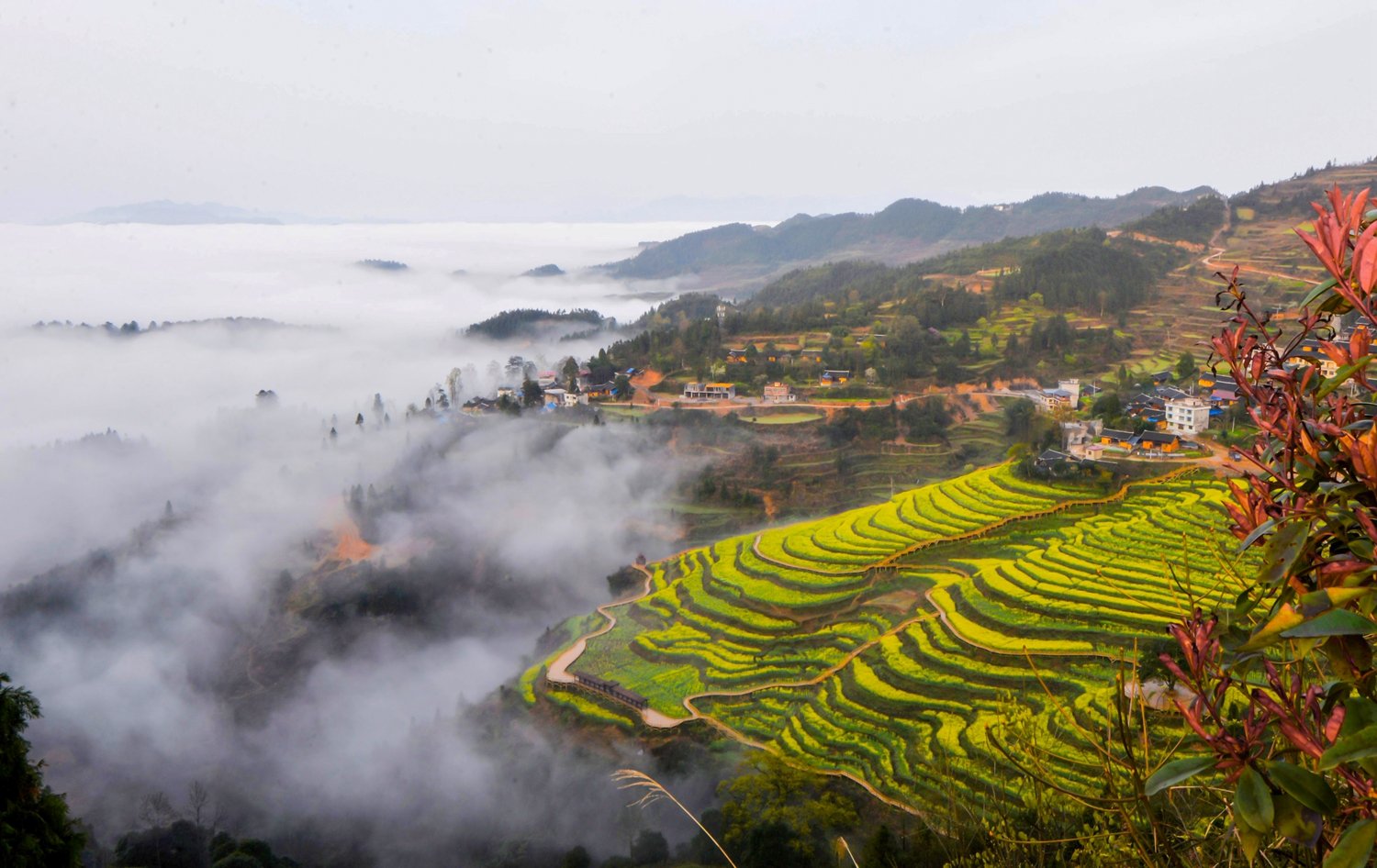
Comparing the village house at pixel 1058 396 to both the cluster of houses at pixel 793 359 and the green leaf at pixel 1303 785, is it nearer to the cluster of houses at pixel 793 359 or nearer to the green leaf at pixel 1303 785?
the cluster of houses at pixel 793 359

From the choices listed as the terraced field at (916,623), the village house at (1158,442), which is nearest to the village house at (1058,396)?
the village house at (1158,442)

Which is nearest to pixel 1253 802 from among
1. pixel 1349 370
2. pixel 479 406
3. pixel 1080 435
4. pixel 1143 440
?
pixel 1349 370

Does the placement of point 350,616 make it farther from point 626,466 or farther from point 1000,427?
point 1000,427

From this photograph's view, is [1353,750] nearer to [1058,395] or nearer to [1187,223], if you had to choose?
[1058,395]

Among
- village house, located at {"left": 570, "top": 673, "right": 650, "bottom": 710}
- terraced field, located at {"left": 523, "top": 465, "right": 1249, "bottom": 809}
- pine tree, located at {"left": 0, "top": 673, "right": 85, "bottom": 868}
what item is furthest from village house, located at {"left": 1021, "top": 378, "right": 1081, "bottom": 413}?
pine tree, located at {"left": 0, "top": 673, "right": 85, "bottom": 868}

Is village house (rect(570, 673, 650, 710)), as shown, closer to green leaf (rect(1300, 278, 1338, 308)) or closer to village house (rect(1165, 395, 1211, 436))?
green leaf (rect(1300, 278, 1338, 308))

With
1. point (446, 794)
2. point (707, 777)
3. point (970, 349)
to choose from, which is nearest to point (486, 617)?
point (446, 794)
